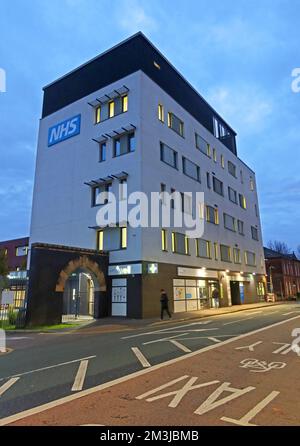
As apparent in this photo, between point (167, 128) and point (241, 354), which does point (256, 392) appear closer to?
point (241, 354)

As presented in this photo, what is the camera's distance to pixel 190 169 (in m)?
31.6

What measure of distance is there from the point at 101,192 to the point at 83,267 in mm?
7198

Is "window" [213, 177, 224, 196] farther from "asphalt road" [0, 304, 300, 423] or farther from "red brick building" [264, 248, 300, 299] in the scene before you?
"red brick building" [264, 248, 300, 299]

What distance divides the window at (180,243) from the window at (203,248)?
226cm

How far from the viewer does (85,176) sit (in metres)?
28.1

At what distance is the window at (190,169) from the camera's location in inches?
1206

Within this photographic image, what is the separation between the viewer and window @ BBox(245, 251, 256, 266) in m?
43.5

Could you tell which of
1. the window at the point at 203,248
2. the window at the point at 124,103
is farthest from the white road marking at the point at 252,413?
the window at the point at 203,248

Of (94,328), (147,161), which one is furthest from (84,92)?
(94,328)

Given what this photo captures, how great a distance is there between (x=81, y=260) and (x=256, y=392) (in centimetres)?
1750

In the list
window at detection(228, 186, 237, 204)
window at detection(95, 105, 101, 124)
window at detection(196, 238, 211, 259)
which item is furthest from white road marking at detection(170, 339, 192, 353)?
window at detection(228, 186, 237, 204)

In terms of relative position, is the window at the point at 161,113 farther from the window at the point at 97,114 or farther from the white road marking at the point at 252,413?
the white road marking at the point at 252,413

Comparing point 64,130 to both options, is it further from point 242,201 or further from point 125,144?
point 242,201

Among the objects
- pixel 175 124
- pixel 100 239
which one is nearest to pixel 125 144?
pixel 175 124
